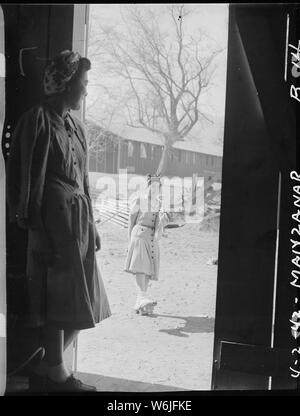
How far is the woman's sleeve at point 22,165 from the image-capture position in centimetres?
223

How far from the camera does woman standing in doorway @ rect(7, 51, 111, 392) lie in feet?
7.33

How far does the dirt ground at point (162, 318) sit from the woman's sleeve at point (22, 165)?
1.29 ft

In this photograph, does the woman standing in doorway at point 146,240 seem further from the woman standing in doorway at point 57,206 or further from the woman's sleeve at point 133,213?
the woman standing in doorway at point 57,206

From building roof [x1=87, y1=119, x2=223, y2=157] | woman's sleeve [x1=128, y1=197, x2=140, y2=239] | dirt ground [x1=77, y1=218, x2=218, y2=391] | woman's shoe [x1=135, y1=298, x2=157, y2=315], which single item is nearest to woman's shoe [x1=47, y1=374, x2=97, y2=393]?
dirt ground [x1=77, y1=218, x2=218, y2=391]

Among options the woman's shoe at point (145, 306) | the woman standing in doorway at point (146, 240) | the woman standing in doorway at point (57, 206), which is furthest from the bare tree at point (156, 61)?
the woman's shoe at point (145, 306)

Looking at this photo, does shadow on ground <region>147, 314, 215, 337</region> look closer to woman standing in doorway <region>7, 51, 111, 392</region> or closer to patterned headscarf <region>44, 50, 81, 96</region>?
woman standing in doorway <region>7, 51, 111, 392</region>

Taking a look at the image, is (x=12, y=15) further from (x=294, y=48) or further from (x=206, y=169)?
(x=294, y=48)

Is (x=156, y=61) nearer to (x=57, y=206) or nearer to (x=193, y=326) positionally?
(x=57, y=206)

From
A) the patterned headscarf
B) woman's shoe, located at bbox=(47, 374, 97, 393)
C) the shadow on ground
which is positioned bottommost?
woman's shoe, located at bbox=(47, 374, 97, 393)

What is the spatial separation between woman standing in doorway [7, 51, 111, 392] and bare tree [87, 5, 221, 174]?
18 centimetres

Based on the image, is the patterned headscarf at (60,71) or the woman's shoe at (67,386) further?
the woman's shoe at (67,386)

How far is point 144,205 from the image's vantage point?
2.33 meters
